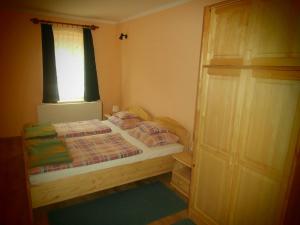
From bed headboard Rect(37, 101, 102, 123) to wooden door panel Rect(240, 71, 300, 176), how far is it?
420cm

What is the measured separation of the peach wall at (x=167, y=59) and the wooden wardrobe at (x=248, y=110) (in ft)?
3.60

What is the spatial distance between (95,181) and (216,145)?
1.61 metres

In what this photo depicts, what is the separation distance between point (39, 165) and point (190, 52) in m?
2.62

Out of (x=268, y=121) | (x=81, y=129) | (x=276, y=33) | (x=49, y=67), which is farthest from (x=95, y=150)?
(x=49, y=67)

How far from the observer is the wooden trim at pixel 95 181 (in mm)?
2478

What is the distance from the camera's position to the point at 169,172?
3.58 meters

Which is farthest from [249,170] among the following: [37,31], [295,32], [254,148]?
[37,31]

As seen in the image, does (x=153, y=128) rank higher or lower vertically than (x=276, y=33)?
lower

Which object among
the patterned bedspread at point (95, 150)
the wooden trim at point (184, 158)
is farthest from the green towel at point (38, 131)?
the wooden trim at point (184, 158)

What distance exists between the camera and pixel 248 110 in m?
1.87

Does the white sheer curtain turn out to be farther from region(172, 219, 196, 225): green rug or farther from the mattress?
region(172, 219, 196, 225): green rug

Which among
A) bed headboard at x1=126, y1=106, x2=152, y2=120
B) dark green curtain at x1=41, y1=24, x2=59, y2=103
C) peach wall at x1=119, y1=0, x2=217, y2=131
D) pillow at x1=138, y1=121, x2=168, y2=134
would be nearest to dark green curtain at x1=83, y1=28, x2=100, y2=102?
dark green curtain at x1=41, y1=24, x2=59, y2=103

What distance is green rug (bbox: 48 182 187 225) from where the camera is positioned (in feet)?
8.30

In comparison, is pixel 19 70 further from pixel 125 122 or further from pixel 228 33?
pixel 228 33
